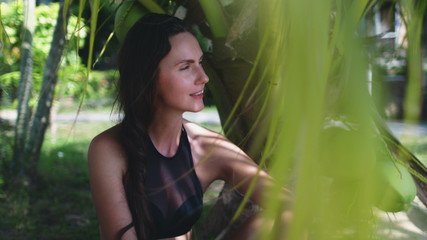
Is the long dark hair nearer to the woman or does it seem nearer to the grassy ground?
the woman

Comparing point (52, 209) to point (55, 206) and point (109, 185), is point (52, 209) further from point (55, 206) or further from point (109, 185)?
point (109, 185)

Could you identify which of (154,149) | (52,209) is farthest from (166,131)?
(52,209)

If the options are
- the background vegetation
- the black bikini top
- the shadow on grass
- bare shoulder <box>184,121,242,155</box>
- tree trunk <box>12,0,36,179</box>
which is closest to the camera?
the background vegetation

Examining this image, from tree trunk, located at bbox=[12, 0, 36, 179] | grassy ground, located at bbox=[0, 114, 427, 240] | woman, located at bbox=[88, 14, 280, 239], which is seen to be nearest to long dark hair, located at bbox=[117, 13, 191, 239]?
woman, located at bbox=[88, 14, 280, 239]

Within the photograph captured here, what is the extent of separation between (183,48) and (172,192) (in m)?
0.38

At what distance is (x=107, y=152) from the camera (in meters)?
1.23

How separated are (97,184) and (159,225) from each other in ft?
0.68

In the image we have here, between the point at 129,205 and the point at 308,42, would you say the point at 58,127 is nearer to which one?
the point at 129,205

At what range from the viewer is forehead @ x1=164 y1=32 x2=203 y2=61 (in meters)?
1.19

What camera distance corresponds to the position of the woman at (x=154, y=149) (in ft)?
3.91

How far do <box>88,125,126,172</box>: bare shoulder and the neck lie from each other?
0.11m

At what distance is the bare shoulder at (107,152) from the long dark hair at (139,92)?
0.02 meters

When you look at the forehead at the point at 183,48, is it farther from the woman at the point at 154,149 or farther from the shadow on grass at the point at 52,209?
the shadow on grass at the point at 52,209

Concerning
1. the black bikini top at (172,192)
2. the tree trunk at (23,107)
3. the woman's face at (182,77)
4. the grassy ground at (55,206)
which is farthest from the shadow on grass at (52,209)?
the woman's face at (182,77)
